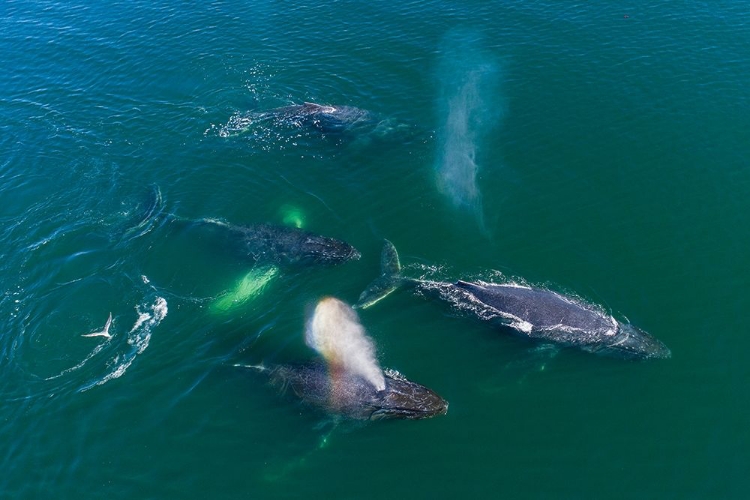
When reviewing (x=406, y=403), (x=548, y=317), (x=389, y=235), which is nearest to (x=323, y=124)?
(x=389, y=235)

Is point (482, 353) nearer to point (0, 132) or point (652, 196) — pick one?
point (652, 196)

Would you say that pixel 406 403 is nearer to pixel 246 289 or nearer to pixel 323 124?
pixel 246 289

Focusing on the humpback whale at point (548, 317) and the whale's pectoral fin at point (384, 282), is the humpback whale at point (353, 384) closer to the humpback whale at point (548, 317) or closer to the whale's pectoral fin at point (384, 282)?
the whale's pectoral fin at point (384, 282)

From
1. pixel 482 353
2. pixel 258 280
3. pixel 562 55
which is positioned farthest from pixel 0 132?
pixel 562 55

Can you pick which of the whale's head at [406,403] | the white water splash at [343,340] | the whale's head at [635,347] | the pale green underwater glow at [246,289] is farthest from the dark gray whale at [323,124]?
the whale's head at [635,347]

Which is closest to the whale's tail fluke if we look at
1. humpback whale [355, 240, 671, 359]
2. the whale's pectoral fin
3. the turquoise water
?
the whale's pectoral fin
